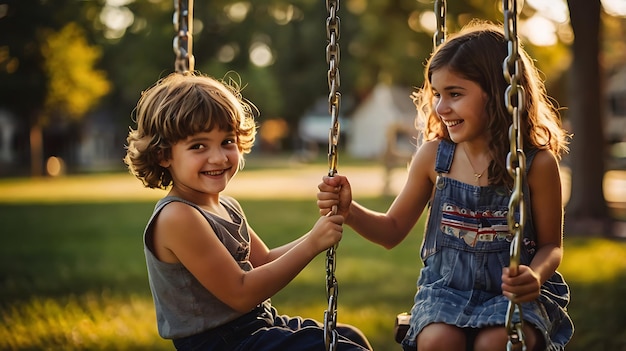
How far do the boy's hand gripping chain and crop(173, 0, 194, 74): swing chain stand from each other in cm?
105

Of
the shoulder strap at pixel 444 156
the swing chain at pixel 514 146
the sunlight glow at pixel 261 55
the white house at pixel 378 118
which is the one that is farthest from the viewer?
the white house at pixel 378 118

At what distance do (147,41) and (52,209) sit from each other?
2719 centimetres

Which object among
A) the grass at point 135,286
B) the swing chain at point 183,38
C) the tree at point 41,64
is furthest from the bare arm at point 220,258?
the tree at point 41,64

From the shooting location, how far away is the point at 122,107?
171ft

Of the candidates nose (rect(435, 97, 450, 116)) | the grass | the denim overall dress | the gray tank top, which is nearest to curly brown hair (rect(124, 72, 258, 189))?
the gray tank top

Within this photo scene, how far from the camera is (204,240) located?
103 inches

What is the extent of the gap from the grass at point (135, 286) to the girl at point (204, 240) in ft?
8.84

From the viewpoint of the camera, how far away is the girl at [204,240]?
2611mm

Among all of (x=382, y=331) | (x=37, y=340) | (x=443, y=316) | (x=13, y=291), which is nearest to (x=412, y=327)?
(x=443, y=316)

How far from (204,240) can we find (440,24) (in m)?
1.33

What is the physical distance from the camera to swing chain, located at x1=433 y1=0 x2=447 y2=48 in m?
3.12

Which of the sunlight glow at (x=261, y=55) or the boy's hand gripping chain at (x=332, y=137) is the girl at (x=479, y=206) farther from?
the sunlight glow at (x=261, y=55)

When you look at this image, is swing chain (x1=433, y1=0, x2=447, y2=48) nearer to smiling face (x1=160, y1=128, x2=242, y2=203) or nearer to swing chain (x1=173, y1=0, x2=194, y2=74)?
smiling face (x1=160, y1=128, x2=242, y2=203)

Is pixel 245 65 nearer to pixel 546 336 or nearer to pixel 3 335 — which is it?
pixel 3 335
